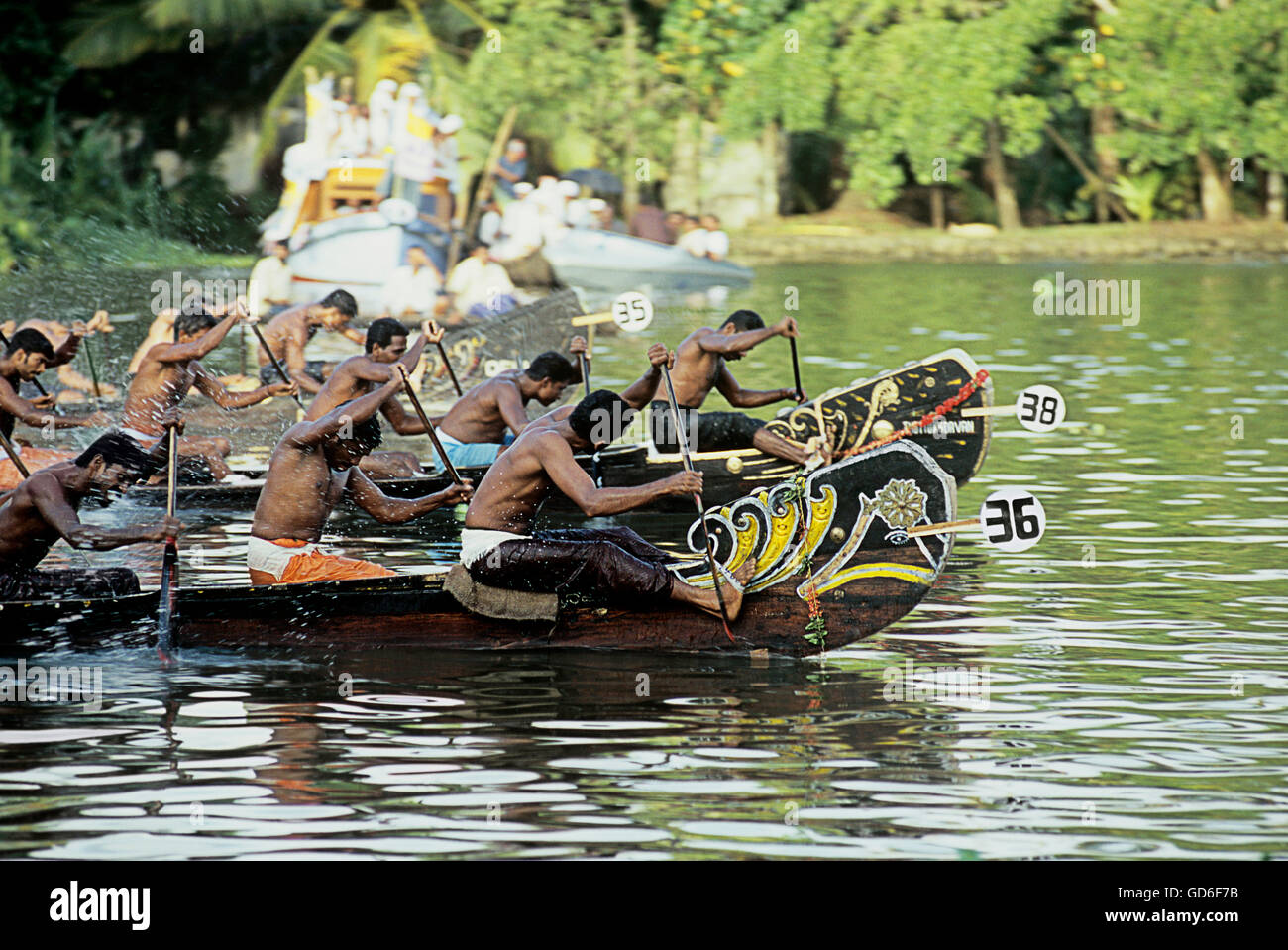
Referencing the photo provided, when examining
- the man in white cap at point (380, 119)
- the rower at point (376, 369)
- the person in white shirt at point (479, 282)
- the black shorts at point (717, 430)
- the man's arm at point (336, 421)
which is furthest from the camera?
the man in white cap at point (380, 119)

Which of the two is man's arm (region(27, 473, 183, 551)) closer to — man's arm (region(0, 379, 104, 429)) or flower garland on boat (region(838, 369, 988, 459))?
man's arm (region(0, 379, 104, 429))

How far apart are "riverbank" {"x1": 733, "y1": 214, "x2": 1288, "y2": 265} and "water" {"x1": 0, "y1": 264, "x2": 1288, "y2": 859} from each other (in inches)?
907

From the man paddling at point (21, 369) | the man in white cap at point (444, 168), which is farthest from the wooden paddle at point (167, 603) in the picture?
the man in white cap at point (444, 168)

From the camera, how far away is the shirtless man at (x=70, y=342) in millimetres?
13099

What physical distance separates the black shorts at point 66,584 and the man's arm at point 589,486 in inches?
85.6

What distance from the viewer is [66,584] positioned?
9508 millimetres

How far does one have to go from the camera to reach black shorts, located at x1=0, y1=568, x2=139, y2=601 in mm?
9383

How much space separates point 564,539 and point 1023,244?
27.9 m

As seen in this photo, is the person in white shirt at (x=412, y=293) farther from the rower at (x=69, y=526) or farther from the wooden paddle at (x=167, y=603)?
the wooden paddle at (x=167, y=603)

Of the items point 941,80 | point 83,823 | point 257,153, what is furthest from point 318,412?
point 941,80

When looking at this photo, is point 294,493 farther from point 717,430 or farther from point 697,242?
point 697,242

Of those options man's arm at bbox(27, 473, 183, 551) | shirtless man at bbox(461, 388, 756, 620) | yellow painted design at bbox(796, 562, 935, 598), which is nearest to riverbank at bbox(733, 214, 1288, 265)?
shirtless man at bbox(461, 388, 756, 620)

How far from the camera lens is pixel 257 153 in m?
33.8

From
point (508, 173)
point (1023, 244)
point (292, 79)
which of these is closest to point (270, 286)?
point (292, 79)
